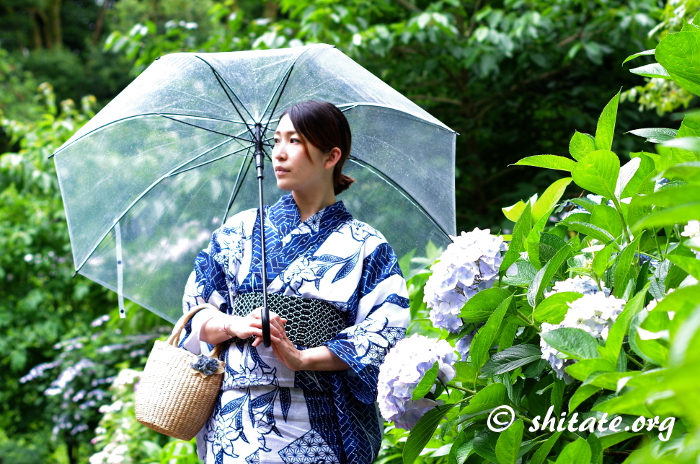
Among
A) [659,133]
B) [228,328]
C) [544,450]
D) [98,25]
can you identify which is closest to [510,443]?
[544,450]

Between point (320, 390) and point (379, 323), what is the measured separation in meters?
0.20

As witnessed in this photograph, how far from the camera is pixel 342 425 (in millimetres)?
1649

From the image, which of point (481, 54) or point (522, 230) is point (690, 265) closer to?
point (522, 230)

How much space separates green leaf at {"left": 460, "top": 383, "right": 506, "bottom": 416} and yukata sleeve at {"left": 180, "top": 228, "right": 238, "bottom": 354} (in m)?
0.76

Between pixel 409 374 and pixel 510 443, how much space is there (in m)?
0.23

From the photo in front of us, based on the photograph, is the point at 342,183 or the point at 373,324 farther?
the point at 342,183

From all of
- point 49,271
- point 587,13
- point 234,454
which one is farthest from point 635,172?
point 49,271

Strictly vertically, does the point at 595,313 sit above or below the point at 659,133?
below

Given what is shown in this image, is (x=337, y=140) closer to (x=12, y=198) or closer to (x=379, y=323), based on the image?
(x=379, y=323)

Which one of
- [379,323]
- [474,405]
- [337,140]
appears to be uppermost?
[337,140]

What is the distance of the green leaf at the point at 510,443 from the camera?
3.63 feet

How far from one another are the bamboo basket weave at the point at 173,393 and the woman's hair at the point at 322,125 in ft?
1.91

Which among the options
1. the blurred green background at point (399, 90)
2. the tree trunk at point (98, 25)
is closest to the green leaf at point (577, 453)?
the blurred green background at point (399, 90)

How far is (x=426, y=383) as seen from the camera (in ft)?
4.07
